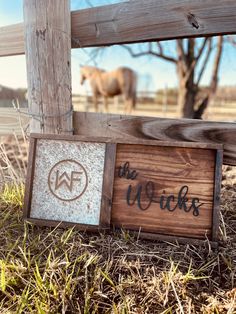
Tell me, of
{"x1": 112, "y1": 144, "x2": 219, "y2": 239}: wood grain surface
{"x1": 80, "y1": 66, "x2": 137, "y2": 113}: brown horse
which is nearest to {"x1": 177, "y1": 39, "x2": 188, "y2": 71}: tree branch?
{"x1": 80, "y1": 66, "x2": 137, "y2": 113}: brown horse

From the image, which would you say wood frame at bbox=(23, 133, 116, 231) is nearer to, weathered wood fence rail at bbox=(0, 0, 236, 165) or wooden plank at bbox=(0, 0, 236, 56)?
weathered wood fence rail at bbox=(0, 0, 236, 165)

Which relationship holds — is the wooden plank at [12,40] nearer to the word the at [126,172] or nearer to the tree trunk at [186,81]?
the word the at [126,172]

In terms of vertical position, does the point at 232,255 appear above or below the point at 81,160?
below

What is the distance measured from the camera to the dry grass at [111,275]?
832 millimetres

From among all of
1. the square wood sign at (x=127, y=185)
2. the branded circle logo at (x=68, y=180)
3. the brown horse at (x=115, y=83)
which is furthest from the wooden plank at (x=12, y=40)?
the brown horse at (x=115, y=83)

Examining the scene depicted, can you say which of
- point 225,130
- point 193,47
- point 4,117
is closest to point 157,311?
point 225,130

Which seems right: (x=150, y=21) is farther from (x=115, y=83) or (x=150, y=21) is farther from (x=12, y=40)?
(x=115, y=83)

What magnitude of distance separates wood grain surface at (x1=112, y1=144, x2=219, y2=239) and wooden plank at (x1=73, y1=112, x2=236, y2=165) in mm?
104

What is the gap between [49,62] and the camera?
137 centimetres

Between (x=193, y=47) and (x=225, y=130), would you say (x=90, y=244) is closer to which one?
(x=225, y=130)

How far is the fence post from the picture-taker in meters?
1.34

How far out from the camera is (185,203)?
3.54 feet

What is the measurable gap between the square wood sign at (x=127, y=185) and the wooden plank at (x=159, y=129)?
0.11m

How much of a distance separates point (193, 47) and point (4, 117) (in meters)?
5.09
